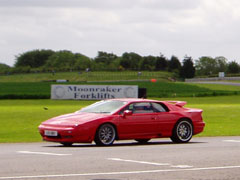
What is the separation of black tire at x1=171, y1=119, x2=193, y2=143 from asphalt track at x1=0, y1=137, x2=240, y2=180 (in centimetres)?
192

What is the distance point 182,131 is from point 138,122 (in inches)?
57.5

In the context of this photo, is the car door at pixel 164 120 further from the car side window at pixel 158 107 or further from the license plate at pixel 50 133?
the license plate at pixel 50 133

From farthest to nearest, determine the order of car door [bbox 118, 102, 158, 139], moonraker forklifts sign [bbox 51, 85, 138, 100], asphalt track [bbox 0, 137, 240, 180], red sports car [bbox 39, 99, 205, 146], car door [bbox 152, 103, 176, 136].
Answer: moonraker forklifts sign [bbox 51, 85, 138, 100], car door [bbox 152, 103, 176, 136], car door [bbox 118, 102, 158, 139], red sports car [bbox 39, 99, 205, 146], asphalt track [bbox 0, 137, 240, 180]

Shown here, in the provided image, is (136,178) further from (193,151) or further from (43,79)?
(43,79)

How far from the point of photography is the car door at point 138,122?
16.2m

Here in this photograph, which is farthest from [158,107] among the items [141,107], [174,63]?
[174,63]

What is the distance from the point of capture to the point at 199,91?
242 feet

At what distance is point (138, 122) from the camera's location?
54.4ft

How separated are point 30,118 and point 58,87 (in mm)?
26188

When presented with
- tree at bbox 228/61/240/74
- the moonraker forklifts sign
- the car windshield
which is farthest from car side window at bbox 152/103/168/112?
tree at bbox 228/61/240/74

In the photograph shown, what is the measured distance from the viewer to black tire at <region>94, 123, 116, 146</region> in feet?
51.4

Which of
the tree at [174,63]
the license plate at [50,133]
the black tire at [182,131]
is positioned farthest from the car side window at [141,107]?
the tree at [174,63]

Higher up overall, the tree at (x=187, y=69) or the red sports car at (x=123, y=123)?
the tree at (x=187, y=69)

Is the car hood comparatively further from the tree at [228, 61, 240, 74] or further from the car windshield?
the tree at [228, 61, 240, 74]
